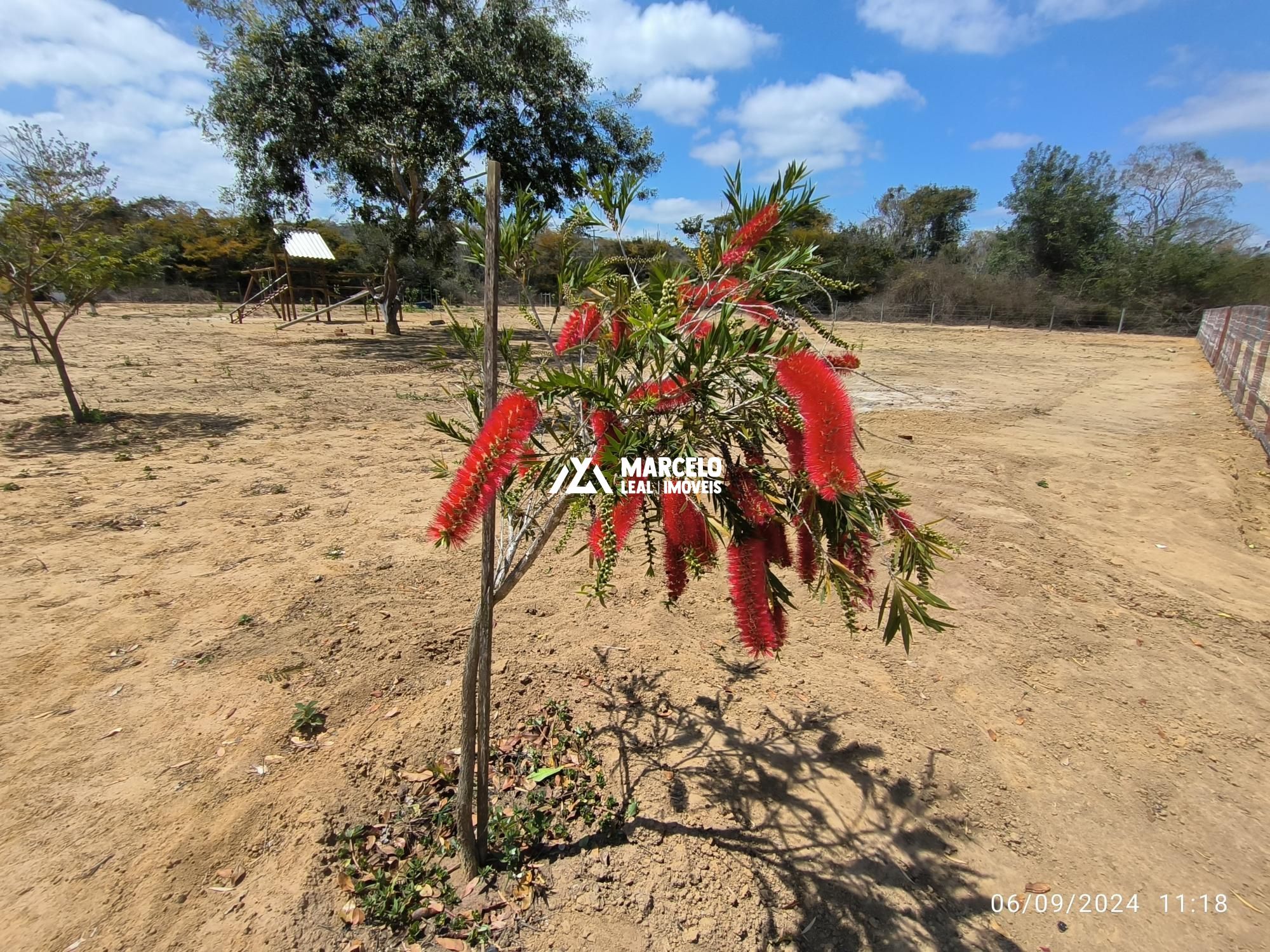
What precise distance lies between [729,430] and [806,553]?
328 millimetres

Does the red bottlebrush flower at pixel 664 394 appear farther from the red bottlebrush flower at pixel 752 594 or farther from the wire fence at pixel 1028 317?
the wire fence at pixel 1028 317

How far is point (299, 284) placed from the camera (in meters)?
25.9

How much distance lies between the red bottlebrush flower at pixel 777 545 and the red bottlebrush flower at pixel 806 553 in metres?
0.03

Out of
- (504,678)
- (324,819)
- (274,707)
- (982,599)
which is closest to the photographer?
(324,819)

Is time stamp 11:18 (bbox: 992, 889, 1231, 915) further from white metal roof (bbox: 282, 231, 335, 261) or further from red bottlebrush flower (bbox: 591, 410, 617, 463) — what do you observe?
white metal roof (bbox: 282, 231, 335, 261)

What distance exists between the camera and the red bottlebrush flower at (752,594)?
1190 millimetres

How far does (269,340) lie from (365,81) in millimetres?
7252

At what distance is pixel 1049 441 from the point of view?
717 centimetres

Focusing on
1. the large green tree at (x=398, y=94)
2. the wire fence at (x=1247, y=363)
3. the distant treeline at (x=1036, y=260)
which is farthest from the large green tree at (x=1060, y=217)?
the large green tree at (x=398, y=94)

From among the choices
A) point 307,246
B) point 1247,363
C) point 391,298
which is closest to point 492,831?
point 1247,363

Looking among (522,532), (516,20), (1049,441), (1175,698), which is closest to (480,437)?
(522,532)

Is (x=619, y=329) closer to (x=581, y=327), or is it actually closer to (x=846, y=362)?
(x=581, y=327)

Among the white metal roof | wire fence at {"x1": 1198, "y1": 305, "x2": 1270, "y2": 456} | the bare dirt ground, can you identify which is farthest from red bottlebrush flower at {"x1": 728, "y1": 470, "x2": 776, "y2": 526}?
the white metal roof

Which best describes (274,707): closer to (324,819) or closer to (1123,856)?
(324,819)
